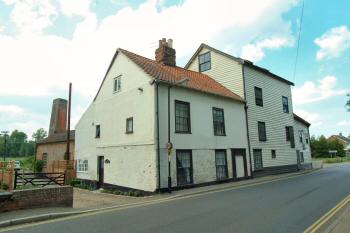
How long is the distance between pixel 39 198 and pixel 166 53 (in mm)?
15474

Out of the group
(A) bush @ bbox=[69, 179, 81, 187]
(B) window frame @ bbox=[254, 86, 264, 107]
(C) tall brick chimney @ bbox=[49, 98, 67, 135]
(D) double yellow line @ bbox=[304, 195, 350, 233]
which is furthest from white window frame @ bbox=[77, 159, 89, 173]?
(C) tall brick chimney @ bbox=[49, 98, 67, 135]

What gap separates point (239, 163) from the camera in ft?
70.1

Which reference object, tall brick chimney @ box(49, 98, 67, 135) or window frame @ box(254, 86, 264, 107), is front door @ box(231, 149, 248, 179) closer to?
window frame @ box(254, 86, 264, 107)

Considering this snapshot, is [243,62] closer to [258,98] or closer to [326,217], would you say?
[258,98]

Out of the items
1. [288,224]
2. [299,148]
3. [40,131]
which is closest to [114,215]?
[288,224]

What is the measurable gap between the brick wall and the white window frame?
41.8 feet

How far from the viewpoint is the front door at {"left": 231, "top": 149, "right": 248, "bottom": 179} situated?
68.1 ft

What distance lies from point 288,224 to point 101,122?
17000 mm

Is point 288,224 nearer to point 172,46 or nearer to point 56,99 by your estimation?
point 172,46

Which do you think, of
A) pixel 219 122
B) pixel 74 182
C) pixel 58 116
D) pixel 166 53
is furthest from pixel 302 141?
pixel 58 116

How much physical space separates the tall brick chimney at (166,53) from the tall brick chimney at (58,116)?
27874 mm

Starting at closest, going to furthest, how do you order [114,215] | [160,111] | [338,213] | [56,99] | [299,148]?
[338,213]
[114,215]
[160,111]
[299,148]
[56,99]

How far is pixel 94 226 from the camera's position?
791cm

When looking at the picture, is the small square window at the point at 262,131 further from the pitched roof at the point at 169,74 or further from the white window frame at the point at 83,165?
the white window frame at the point at 83,165
